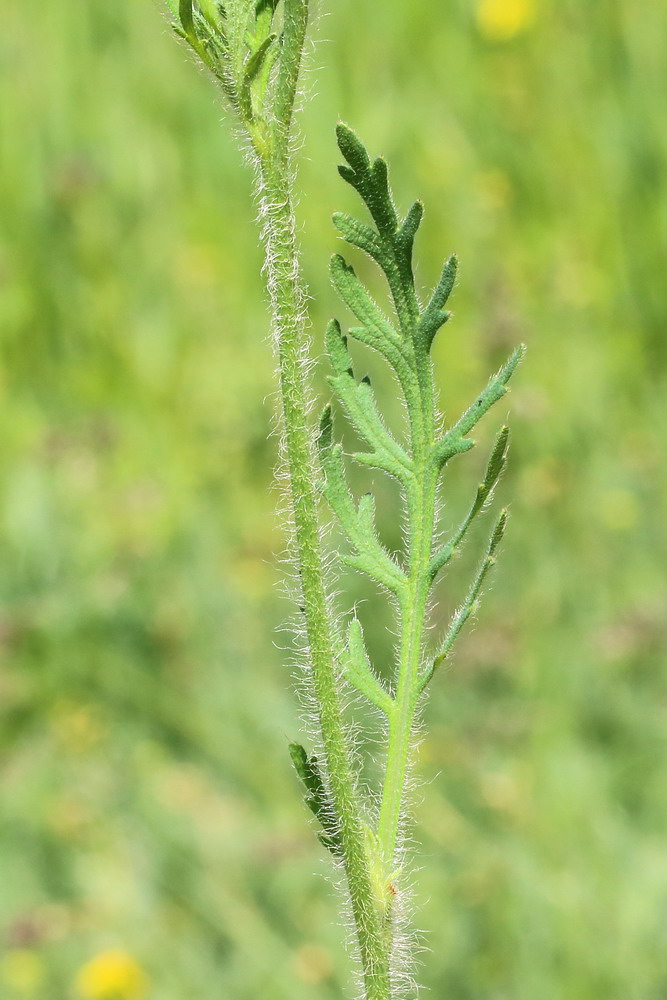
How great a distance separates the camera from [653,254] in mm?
4641

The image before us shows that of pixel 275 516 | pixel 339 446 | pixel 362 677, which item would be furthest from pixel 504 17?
pixel 362 677

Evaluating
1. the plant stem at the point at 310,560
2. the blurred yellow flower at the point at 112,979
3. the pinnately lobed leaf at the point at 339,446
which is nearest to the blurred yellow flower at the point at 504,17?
the blurred yellow flower at the point at 112,979

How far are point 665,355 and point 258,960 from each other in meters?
2.71

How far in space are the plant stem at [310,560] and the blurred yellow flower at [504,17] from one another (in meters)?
5.01

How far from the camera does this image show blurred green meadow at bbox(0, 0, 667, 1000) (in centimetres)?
286

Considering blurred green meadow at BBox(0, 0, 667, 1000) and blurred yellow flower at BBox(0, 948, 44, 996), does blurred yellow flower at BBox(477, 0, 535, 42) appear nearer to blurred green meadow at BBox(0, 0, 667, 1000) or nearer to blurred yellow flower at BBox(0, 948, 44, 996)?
blurred green meadow at BBox(0, 0, 667, 1000)

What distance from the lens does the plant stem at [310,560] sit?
0.80m

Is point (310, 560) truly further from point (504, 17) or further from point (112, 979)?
point (504, 17)

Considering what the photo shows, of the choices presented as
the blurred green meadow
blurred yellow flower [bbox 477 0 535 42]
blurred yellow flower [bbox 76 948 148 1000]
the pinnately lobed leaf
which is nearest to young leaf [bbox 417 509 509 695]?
the pinnately lobed leaf

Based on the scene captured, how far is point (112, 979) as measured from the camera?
275 cm

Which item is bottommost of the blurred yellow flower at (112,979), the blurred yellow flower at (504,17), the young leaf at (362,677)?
the blurred yellow flower at (112,979)

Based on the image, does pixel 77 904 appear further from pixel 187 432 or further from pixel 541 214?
pixel 541 214

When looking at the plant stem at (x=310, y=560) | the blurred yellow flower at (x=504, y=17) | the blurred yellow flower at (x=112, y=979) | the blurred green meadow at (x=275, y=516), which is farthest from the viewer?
the blurred yellow flower at (x=504, y=17)

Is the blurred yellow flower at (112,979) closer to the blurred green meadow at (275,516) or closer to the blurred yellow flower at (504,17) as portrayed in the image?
the blurred green meadow at (275,516)
